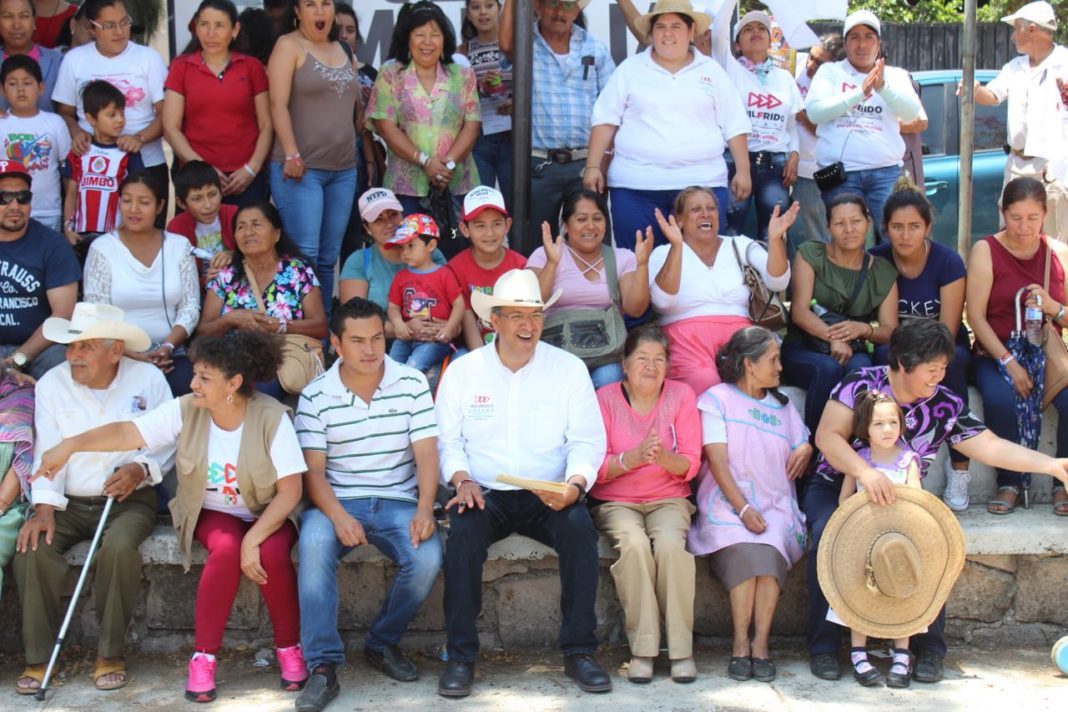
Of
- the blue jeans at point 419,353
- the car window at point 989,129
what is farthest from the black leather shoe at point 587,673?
the car window at point 989,129

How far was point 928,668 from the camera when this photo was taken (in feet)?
16.8

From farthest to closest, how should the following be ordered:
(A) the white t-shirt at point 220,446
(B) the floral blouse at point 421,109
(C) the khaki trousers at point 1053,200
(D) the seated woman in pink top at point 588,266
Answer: (C) the khaki trousers at point 1053,200 < (B) the floral blouse at point 421,109 < (D) the seated woman in pink top at point 588,266 < (A) the white t-shirt at point 220,446

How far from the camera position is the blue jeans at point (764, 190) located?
7.25 m

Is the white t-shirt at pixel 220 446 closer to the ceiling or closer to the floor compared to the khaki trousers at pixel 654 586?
closer to the ceiling

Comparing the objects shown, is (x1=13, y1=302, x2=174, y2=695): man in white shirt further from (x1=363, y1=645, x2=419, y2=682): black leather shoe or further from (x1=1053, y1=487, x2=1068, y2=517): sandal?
(x1=1053, y1=487, x2=1068, y2=517): sandal

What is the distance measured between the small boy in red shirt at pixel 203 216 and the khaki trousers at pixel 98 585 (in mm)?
1603

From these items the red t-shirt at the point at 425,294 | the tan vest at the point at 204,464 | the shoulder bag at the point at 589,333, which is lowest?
the tan vest at the point at 204,464

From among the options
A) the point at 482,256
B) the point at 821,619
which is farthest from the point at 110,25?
the point at 821,619

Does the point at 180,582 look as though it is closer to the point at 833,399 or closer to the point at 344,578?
the point at 344,578

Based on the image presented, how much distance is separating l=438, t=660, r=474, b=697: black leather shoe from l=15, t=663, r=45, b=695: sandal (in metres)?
1.48

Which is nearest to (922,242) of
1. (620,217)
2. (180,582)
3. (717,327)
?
(717,327)

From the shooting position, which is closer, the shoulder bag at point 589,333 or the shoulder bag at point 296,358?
the shoulder bag at point 296,358

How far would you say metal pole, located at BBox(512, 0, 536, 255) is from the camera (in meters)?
6.12

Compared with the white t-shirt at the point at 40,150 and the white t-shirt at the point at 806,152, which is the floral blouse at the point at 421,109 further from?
the white t-shirt at the point at 806,152
